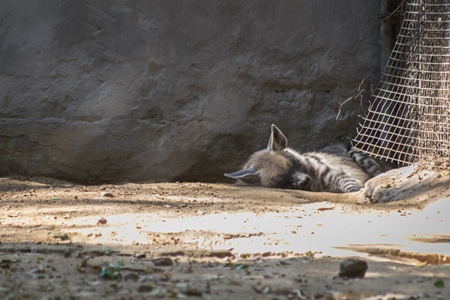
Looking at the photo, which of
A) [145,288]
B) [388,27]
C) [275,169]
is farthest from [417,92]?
[145,288]

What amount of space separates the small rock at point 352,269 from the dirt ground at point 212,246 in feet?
0.13

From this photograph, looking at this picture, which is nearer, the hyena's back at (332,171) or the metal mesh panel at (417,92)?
the metal mesh panel at (417,92)

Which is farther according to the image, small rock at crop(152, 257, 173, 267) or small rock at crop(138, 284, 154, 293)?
small rock at crop(152, 257, 173, 267)

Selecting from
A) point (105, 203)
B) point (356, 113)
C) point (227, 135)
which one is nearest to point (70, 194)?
point (105, 203)

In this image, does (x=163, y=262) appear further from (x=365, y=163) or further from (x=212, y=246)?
(x=365, y=163)

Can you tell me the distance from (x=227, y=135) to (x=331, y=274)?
168 inches

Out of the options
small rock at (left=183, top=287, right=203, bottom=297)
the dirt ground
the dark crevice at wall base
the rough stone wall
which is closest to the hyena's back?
the rough stone wall

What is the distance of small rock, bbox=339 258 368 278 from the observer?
3609 mm

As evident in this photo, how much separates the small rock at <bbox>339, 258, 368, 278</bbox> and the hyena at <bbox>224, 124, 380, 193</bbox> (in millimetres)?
4071

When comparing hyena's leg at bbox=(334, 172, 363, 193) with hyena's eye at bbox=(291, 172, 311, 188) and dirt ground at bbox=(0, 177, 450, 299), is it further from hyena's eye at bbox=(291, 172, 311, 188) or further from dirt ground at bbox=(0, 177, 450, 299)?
dirt ground at bbox=(0, 177, 450, 299)

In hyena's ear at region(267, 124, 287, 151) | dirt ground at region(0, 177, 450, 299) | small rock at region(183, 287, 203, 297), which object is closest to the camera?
small rock at region(183, 287, 203, 297)

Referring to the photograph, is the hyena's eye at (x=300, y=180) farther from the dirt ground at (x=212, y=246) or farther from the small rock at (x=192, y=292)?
the small rock at (x=192, y=292)

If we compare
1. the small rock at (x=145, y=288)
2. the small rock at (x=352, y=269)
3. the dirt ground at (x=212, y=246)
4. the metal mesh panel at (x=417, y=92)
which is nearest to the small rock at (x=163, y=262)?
the dirt ground at (x=212, y=246)

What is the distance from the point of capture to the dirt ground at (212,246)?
3.43 m
